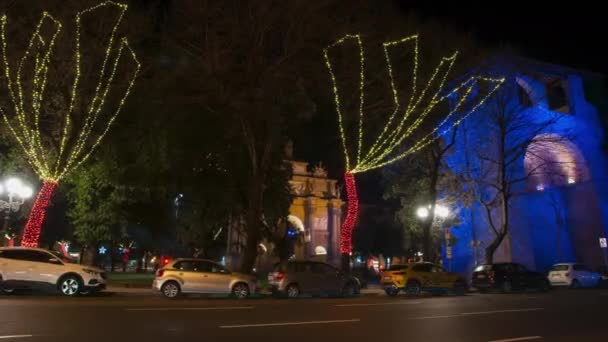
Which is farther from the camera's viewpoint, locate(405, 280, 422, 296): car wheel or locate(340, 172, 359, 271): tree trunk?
locate(340, 172, 359, 271): tree trunk

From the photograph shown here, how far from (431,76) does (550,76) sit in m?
19.2

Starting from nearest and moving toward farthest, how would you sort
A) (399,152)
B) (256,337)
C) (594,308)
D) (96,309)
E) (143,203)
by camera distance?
(256,337) < (96,309) < (594,308) < (143,203) < (399,152)

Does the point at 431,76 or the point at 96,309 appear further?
the point at 431,76

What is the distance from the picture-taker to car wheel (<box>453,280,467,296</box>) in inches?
918

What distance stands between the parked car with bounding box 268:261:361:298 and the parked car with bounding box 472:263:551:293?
800 cm

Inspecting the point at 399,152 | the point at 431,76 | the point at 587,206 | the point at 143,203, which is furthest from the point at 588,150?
the point at 143,203

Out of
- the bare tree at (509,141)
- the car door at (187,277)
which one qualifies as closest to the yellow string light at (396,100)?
the bare tree at (509,141)

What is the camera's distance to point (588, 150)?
129 ft

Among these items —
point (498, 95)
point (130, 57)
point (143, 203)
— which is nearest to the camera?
point (130, 57)

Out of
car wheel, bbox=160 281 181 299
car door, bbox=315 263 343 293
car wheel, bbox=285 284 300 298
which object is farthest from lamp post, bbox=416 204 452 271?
car wheel, bbox=160 281 181 299

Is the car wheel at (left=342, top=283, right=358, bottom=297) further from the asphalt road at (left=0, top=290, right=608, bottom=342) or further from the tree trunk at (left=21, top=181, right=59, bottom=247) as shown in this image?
the tree trunk at (left=21, top=181, right=59, bottom=247)

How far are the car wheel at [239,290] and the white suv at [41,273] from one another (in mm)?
4938

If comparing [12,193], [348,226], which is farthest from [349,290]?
[12,193]

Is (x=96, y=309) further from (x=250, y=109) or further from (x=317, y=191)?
(x=317, y=191)
